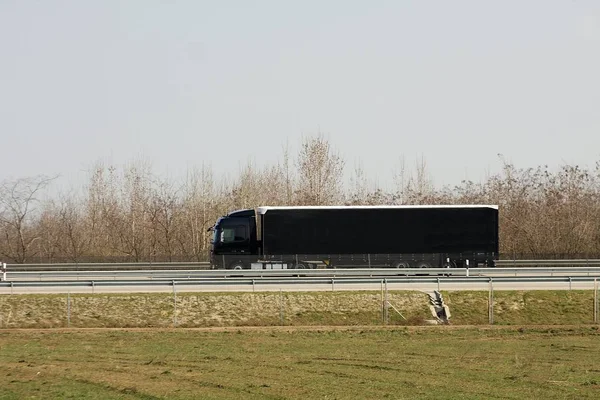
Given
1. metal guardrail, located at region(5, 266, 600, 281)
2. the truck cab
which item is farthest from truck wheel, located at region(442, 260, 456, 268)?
the truck cab

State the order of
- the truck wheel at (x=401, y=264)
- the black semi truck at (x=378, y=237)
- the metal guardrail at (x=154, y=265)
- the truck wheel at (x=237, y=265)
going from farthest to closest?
the metal guardrail at (x=154, y=265) < the truck wheel at (x=237, y=265) < the truck wheel at (x=401, y=264) < the black semi truck at (x=378, y=237)

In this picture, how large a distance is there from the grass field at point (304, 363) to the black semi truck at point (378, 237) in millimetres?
14711

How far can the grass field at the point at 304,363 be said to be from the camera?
1756cm

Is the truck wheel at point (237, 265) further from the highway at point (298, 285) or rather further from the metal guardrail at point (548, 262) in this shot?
the metal guardrail at point (548, 262)

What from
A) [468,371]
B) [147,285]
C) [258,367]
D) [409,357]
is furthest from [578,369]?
[147,285]

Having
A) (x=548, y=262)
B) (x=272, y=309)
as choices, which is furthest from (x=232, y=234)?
(x=548, y=262)

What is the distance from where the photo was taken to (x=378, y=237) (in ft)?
153

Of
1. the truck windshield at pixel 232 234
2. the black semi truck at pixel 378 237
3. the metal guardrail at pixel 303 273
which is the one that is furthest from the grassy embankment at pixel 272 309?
the truck windshield at pixel 232 234

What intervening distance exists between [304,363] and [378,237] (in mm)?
25079

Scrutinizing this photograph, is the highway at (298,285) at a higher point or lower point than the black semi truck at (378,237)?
lower

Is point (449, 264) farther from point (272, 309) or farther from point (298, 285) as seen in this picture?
point (272, 309)

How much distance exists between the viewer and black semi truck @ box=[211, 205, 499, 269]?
46156 millimetres

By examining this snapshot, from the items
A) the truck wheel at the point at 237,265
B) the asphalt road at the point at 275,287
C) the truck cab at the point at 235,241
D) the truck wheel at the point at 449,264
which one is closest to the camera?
the asphalt road at the point at 275,287

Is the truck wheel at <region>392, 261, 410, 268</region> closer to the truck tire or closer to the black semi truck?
the black semi truck
